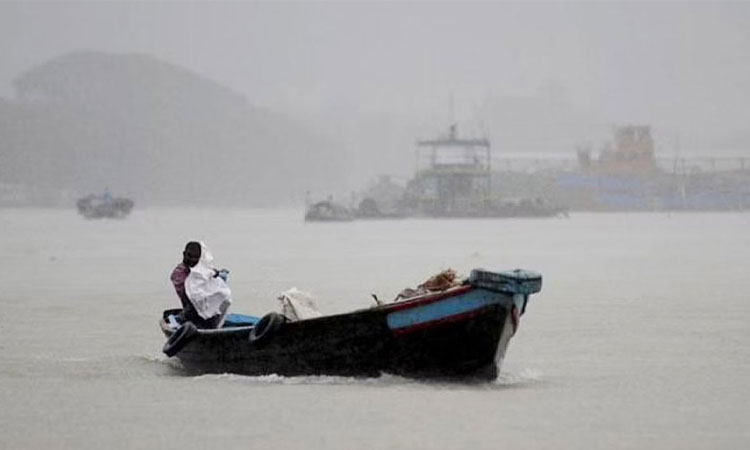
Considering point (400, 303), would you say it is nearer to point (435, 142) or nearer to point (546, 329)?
point (546, 329)

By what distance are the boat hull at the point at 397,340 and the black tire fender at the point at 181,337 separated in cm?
23

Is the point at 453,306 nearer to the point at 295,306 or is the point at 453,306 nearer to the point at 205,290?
the point at 295,306

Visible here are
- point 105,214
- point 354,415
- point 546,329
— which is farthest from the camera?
point 105,214

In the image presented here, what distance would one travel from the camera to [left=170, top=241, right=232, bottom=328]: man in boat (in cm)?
2039

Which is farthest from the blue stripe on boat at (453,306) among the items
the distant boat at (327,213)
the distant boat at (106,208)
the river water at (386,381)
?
the distant boat at (106,208)

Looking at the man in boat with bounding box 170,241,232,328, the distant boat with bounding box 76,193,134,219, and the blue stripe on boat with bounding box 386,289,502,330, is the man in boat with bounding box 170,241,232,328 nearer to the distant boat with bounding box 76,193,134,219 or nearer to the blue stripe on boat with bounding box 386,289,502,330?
the blue stripe on boat with bounding box 386,289,502,330

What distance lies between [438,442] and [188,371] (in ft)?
17.2

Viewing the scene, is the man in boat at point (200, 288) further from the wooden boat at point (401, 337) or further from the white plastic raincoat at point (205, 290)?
the wooden boat at point (401, 337)

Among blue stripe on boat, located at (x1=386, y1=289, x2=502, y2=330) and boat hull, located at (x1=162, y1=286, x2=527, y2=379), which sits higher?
blue stripe on boat, located at (x1=386, y1=289, x2=502, y2=330)

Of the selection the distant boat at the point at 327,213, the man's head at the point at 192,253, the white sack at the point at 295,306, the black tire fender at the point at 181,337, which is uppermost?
the man's head at the point at 192,253

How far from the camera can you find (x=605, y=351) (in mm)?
24688

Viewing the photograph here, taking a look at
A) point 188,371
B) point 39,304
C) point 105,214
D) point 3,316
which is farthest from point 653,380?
point 105,214

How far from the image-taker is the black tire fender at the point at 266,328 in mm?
19203

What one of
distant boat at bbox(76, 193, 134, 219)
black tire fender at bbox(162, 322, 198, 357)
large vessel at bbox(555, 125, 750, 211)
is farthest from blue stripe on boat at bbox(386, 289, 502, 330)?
large vessel at bbox(555, 125, 750, 211)
